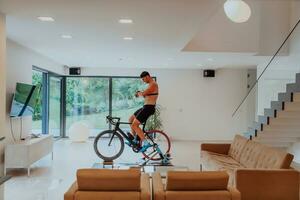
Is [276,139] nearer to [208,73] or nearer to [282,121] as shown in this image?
[282,121]

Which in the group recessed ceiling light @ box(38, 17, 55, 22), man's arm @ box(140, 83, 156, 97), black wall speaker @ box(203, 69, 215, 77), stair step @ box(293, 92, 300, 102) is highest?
recessed ceiling light @ box(38, 17, 55, 22)

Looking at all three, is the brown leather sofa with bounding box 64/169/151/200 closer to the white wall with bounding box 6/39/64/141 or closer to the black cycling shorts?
the black cycling shorts

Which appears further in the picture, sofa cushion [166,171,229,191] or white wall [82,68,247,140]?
white wall [82,68,247,140]

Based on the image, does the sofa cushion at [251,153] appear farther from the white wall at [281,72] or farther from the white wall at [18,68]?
the white wall at [18,68]

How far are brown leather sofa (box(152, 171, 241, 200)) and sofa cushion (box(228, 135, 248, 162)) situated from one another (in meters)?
2.91

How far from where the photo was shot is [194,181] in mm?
2971

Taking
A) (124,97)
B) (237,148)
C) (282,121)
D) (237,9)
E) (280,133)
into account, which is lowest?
(237,148)

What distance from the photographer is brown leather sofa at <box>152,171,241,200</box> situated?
2916mm

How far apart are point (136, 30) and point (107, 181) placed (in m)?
3.09

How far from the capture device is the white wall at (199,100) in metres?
11.6

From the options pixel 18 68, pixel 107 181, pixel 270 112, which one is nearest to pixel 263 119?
pixel 270 112

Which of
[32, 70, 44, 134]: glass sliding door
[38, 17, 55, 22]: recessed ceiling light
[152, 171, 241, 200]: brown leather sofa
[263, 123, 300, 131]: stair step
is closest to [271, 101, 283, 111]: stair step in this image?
[263, 123, 300, 131]: stair step

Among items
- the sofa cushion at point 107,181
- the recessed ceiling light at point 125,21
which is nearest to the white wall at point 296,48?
the recessed ceiling light at point 125,21

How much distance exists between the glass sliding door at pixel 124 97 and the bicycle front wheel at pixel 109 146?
236 centimetres
